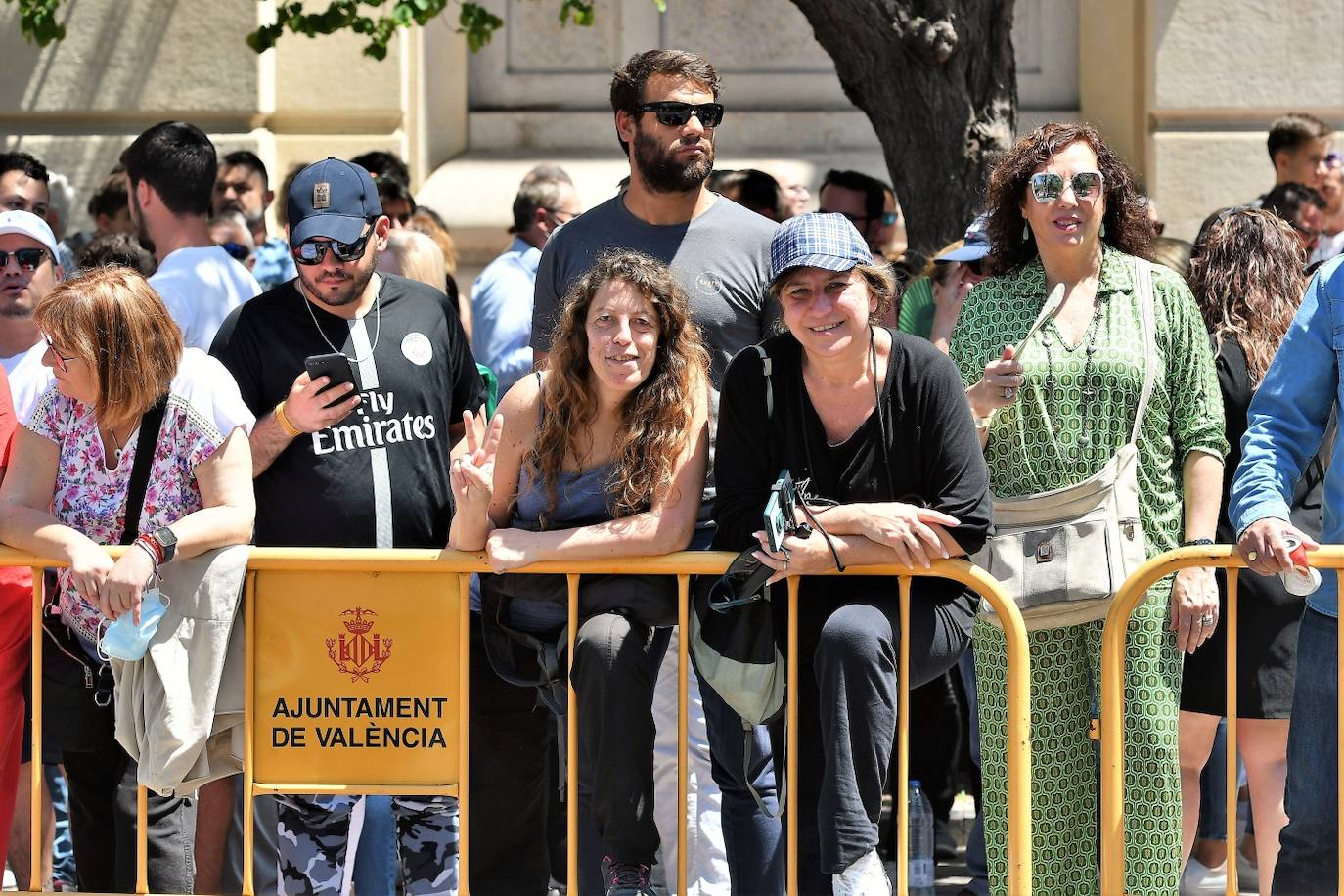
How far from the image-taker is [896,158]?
711cm

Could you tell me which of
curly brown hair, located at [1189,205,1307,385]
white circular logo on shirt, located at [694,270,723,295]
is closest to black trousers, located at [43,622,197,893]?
white circular logo on shirt, located at [694,270,723,295]

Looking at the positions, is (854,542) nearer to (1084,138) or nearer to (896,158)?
(1084,138)

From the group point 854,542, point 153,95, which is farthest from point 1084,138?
point 153,95

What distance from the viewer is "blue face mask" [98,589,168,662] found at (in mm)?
4395

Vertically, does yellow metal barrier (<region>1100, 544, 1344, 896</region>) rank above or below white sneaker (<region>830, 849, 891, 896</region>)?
above

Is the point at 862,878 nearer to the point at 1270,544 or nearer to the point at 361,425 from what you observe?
the point at 1270,544

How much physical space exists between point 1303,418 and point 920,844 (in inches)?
93.1

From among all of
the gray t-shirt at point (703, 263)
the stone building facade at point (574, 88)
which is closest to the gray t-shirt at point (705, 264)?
the gray t-shirt at point (703, 263)

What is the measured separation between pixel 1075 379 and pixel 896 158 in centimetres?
263

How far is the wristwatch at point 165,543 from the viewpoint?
441 cm

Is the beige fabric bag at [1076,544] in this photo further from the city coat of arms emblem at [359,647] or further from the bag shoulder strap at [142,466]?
the bag shoulder strap at [142,466]

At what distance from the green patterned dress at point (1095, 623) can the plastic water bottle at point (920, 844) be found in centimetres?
128

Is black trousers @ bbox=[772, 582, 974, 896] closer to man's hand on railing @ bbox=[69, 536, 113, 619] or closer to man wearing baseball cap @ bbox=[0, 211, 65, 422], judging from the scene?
man's hand on railing @ bbox=[69, 536, 113, 619]

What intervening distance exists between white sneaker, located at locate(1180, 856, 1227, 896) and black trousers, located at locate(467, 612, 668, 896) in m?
2.32
